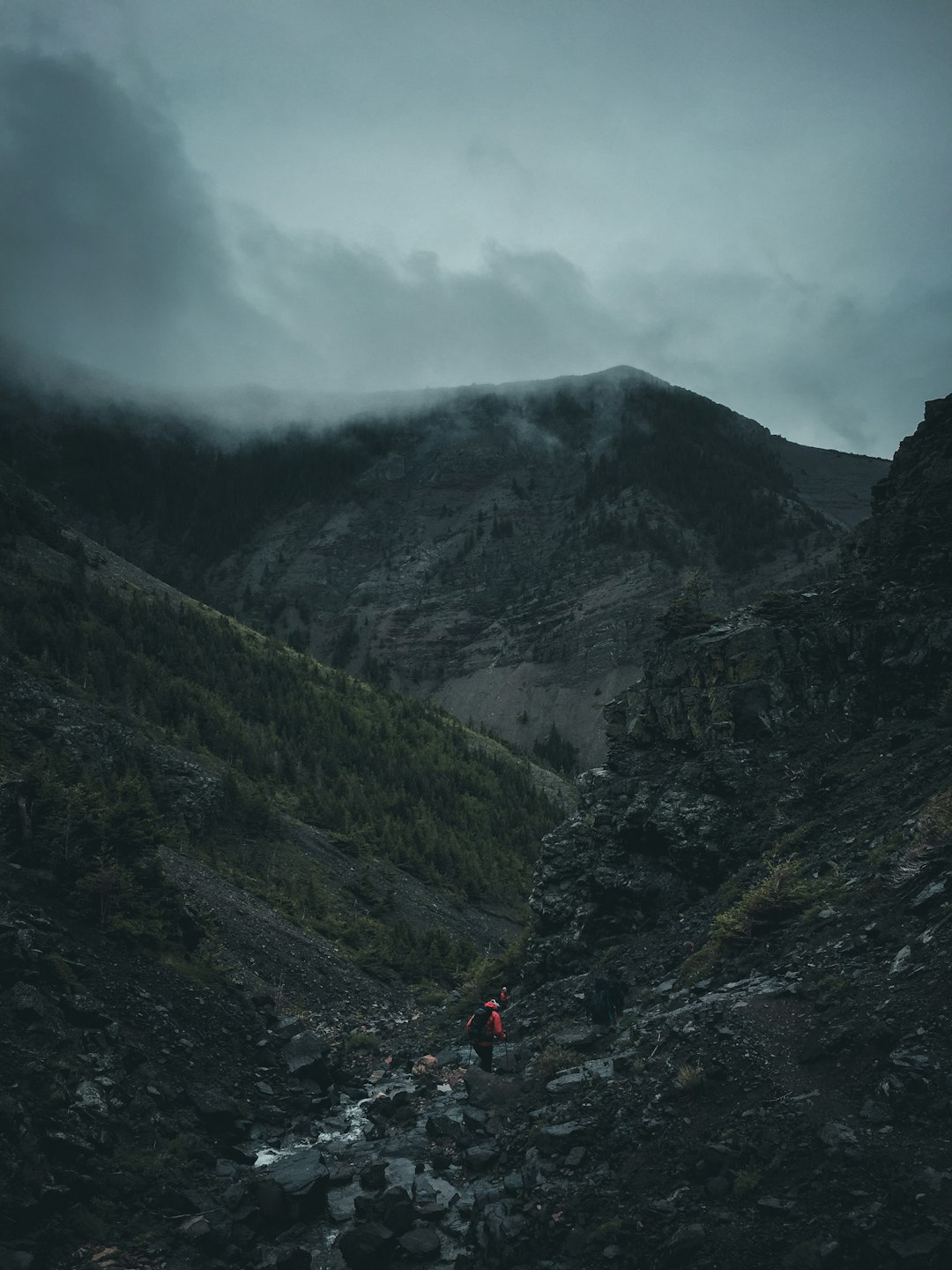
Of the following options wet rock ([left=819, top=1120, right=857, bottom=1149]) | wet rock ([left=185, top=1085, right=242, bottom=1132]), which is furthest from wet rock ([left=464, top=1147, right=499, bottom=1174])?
wet rock ([left=819, top=1120, right=857, bottom=1149])

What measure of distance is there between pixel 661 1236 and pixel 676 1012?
21.1 feet

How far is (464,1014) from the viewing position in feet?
101

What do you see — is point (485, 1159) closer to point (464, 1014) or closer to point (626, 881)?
point (626, 881)

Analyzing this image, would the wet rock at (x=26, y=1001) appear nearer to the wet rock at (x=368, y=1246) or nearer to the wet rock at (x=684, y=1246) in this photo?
the wet rock at (x=368, y=1246)

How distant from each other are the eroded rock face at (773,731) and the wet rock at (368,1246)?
14771mm

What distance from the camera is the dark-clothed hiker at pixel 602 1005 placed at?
1969 centimetres

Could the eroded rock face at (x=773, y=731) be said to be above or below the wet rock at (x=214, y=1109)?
above

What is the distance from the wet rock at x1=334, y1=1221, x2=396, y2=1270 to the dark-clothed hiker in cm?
791

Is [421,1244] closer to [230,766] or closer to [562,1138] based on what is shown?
[562,1138]

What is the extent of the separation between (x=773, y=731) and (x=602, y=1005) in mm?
12964

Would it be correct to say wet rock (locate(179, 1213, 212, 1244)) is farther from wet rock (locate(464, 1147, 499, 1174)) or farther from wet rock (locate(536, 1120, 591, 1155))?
wet rock (locate(536, 1120, 591, 1155))

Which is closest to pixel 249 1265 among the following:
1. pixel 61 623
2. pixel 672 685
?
pixel 672 685

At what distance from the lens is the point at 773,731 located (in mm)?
28516

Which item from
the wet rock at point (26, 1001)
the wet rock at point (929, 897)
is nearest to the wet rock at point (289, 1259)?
the wet rock at point (26, 1001)
